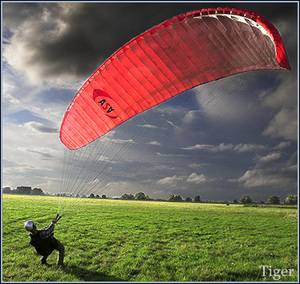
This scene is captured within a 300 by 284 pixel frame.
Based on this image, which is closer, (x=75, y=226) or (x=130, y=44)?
(x=130, y=44)

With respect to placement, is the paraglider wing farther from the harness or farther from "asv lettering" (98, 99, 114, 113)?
the harness

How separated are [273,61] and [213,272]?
5861mm

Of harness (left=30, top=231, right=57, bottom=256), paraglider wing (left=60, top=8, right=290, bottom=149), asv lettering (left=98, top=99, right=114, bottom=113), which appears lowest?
harness (left=30, top=231, right=57, bottom=256)

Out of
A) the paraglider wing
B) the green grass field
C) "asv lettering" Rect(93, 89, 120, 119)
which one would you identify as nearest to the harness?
the green grass field

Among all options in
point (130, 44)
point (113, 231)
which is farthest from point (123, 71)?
point (113, 231)

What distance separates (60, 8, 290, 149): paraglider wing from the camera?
18.6 ft

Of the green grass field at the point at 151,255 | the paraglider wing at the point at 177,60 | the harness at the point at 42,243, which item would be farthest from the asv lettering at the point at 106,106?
the harness at the point at 42,243

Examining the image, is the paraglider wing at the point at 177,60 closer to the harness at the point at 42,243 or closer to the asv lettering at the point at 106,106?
the asv lettering at the point at 106,106

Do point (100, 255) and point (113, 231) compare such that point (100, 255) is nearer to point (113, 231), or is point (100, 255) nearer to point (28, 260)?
point (28, 260)

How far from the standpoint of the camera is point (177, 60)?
6562mm

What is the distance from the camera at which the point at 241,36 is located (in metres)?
5.89

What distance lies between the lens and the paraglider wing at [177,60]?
5.66m

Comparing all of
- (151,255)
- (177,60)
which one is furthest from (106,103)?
(151,255)

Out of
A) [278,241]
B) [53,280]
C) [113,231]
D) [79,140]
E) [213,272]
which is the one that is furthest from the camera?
[113,231]
